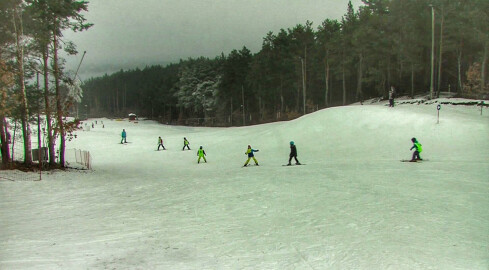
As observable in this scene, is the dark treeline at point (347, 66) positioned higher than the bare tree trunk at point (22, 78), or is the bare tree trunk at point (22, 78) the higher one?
the dark treeline at point (347, 66)

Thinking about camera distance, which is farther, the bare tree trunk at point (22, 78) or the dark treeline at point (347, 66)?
the dark treeline at point (347, 66)

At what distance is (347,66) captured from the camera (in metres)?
57.9

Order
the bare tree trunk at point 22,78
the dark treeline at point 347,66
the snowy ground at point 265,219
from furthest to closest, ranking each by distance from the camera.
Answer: the dark treeline at point 347,66 → the bare tree trunk at point 22,78 → the snowy ground at point 265,219

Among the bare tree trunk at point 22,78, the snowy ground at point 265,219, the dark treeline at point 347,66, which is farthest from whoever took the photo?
the dark treeline at point 347,66

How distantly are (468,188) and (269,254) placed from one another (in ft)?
28.5

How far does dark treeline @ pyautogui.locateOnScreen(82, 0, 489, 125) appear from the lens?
39406mm

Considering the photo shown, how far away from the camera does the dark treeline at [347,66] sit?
3941cm

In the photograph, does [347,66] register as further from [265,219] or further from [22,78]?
[265,219]

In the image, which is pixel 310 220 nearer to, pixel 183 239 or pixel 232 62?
pixel 183 239

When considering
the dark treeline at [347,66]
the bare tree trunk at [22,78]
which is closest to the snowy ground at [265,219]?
the bare tree trunk at [22,78]

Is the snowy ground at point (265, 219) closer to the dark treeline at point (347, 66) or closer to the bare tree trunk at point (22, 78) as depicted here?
the bare tree trunk at point (22, 78)

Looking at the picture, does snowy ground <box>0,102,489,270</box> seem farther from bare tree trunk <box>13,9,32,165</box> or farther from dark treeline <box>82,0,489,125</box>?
dark treeline <box>82,0,489,125</box>

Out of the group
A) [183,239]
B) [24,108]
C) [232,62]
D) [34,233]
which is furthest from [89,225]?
[232,62]

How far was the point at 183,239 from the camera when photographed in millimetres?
7230
